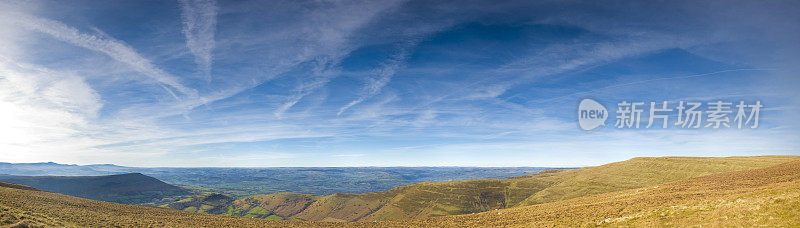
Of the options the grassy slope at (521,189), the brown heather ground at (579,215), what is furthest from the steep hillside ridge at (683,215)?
the grassy slope at (521,189)

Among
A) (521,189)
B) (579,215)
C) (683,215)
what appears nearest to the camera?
(683,215)

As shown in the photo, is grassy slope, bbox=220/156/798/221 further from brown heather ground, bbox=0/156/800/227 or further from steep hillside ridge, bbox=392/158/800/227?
steep hillside ridge, bbox=392/158/800/227

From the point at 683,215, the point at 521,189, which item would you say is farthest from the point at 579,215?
the point at 521,189

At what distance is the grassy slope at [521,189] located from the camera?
359ft

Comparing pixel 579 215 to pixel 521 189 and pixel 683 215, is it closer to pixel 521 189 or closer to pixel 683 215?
pixel 683 215

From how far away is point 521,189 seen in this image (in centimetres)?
15162

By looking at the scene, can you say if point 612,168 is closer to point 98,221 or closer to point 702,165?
point 702,165

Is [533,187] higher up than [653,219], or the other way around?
[653,219]

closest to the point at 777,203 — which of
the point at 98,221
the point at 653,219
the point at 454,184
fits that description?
the point at 653,219

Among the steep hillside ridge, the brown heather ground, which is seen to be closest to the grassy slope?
the brown heather ground

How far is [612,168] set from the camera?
14350 centimetres

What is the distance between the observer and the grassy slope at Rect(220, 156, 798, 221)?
109562mm

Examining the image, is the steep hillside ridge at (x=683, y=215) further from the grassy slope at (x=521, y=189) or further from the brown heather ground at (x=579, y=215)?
the grassy slope at (x=521, y=189)

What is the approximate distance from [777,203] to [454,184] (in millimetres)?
159497
